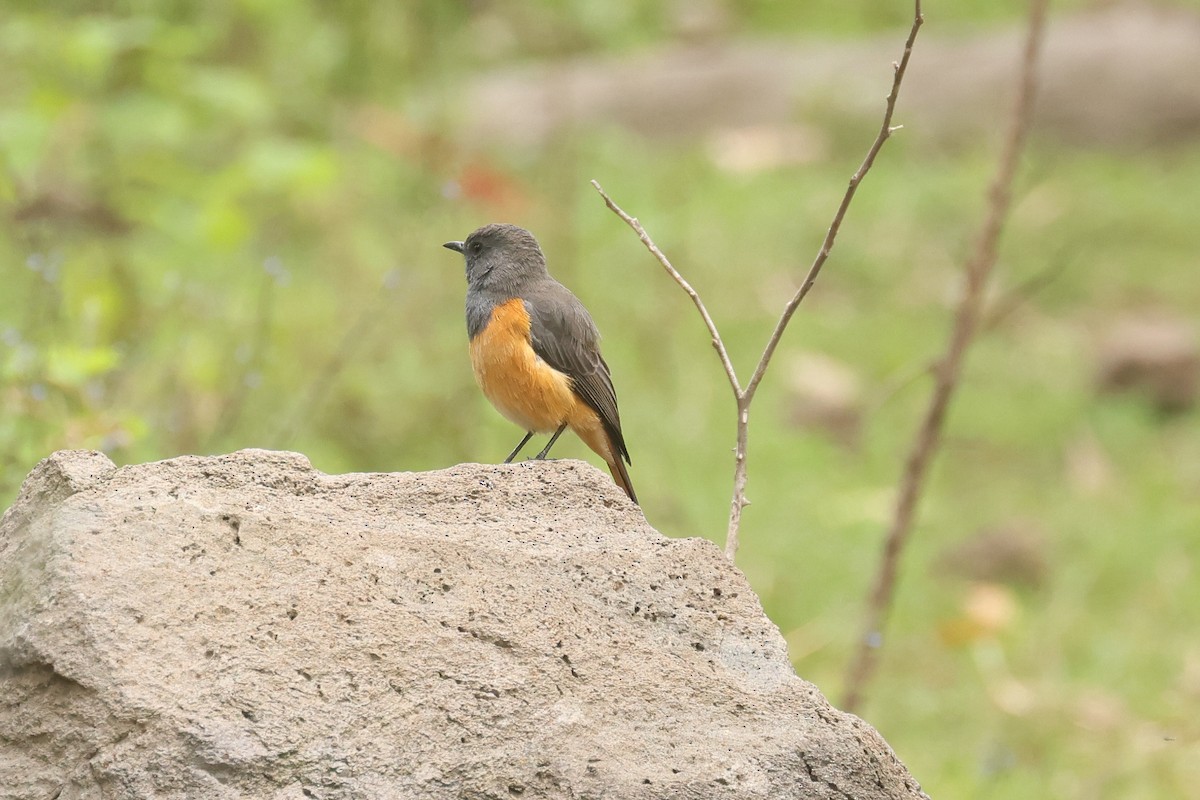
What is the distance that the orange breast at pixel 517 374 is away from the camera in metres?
4.23

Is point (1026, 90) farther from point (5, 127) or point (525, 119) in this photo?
point (525, 119)

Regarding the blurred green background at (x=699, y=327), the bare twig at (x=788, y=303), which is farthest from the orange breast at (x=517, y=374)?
the bare twig at (x=788, y=303)

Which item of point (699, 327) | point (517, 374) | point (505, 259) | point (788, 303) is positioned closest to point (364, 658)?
point (788, 303)

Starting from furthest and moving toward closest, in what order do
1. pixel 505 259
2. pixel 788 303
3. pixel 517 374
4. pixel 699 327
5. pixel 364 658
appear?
pixel 699 327
pixel 505 259
pixel 517 374
pixel 788 303
pixel 364 658

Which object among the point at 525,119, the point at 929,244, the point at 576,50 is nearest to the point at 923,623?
the point at 929,244

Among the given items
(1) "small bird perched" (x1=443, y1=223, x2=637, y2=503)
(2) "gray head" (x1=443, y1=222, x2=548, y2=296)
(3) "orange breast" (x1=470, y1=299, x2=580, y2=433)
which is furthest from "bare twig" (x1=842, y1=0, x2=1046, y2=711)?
(2) "gray head" (x1=443, y1=222, x2=548, y2=296)

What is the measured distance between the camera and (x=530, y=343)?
4262 millimetres

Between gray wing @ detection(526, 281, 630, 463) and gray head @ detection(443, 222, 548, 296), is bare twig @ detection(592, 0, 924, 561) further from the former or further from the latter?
gray head @ detection(443, 222, 548, 296)

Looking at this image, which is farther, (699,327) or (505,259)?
(699,327)

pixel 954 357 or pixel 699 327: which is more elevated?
pixel 699 327

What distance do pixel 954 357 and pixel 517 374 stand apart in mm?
1289

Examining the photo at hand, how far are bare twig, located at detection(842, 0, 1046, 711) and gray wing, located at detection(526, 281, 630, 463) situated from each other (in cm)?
86

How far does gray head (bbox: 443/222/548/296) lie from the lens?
4.34 m

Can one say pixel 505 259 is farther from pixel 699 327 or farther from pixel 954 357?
pixel 699 327
